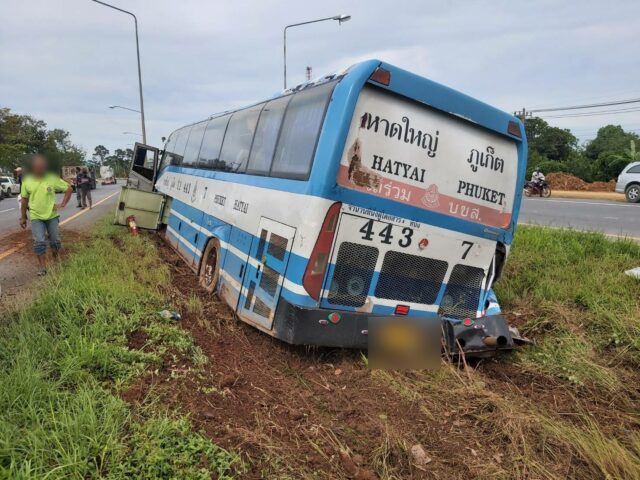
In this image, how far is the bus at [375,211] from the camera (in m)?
3.92

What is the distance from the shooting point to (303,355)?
4.43m

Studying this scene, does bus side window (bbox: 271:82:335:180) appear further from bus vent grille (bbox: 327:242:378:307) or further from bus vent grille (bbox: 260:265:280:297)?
bus vent grille (bbox: 260:265:280:297)

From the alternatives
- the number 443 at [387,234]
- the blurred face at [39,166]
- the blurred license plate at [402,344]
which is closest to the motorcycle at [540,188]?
the blurred license plate at [402,344]

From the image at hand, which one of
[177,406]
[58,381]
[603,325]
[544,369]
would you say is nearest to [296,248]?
[177,406]

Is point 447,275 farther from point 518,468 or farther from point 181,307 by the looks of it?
point 181,307

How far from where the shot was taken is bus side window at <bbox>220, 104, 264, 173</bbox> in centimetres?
573

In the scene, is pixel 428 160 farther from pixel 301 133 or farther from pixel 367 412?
pixel 367 412

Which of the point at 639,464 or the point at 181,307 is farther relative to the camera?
the point at 181,307

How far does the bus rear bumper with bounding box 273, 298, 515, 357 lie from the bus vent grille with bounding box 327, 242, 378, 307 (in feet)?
0.41

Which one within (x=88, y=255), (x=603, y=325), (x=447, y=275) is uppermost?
(x=447, y=275)

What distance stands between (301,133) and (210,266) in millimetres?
2848

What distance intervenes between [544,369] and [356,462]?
104 inches

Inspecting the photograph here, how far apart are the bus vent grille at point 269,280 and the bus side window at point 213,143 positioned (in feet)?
9.06

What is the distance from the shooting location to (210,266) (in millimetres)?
6492
